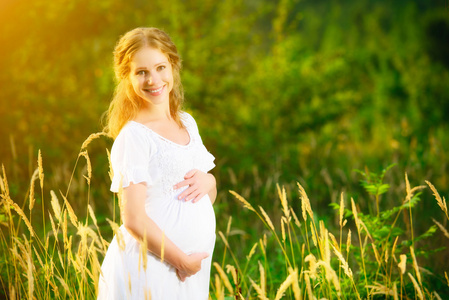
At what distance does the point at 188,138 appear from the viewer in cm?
234

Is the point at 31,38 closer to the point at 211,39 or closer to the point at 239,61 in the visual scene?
the point at 211,39

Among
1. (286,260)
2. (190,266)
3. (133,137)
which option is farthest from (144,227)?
(286,260)

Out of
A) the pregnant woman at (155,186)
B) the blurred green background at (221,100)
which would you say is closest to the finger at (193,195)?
the pregnant woman at (155,186)

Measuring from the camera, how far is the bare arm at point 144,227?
193 centimetres

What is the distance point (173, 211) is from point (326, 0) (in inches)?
1204

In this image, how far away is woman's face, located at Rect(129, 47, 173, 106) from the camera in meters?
2.17

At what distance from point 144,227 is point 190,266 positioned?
0.86ft

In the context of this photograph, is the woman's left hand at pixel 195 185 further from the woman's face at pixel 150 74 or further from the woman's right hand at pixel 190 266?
the woman's face at pixel 150 74

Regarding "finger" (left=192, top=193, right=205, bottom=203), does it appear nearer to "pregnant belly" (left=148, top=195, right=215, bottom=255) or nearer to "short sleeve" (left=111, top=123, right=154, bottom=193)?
"pregnant belly" (left=148, top=195, right=215, bottom=255)

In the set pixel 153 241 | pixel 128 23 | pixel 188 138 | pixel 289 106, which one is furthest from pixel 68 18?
pixel 153 241

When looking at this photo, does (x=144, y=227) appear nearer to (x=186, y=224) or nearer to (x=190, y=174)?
(x=186, y=224)

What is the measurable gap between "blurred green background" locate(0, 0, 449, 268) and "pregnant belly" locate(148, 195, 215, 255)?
2.49 m

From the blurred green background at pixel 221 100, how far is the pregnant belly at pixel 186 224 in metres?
2.49

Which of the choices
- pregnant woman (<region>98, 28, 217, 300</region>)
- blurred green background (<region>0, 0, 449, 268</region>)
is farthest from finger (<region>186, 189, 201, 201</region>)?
blurred green background (<region>0, 0, 449, 268</region>)
